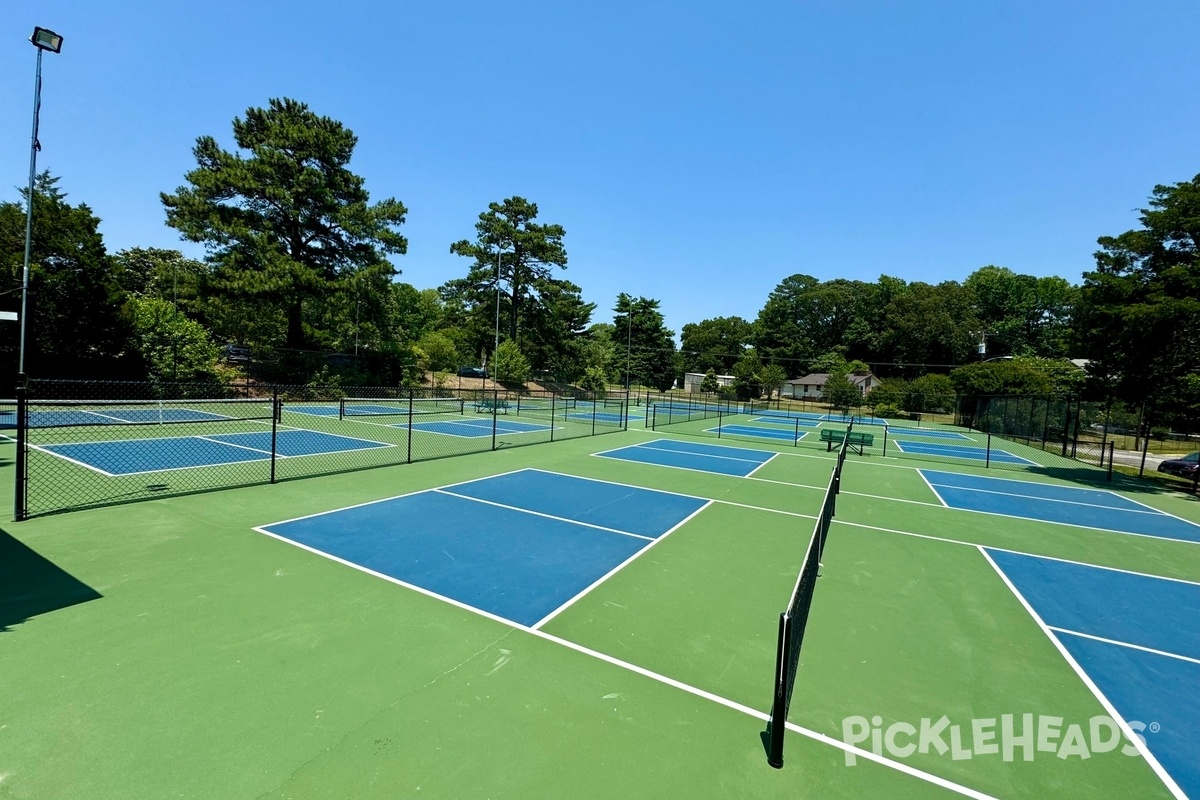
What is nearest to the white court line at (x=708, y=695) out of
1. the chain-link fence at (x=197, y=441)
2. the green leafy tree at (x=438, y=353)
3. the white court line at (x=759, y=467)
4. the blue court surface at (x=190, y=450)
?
the chain-link fence at (x=197, y=441)

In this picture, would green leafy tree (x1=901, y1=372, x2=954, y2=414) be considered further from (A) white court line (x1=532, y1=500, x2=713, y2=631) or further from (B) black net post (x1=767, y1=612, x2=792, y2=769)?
(B) black net post (x1=767, y1=612, x2=792, y2=769)

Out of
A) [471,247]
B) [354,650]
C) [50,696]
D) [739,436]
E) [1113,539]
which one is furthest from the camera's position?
[471,247]

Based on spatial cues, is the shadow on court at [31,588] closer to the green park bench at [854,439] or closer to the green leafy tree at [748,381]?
the green park bench at [854,439]

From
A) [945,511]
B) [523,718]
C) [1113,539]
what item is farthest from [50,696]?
[1113,539]

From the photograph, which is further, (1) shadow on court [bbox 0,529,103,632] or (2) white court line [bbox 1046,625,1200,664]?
(2) white court line [bbox 1046,625,1200,664]

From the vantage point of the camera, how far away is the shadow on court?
4660 mm

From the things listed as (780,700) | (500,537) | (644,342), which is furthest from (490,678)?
(644,342)

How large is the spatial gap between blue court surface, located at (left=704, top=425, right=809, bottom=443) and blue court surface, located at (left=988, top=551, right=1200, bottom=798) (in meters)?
16.0

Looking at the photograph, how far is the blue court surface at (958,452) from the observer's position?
19594mm

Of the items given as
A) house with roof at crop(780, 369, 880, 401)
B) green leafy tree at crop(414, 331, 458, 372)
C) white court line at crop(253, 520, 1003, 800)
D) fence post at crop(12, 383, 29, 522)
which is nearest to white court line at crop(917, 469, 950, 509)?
white court line at crop(253, 520, 1003, 800)

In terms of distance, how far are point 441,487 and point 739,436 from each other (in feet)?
55.2

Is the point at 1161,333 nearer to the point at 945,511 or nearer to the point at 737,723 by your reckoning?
the point at 945,511

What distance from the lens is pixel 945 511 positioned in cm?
1064

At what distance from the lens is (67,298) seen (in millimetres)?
22328
